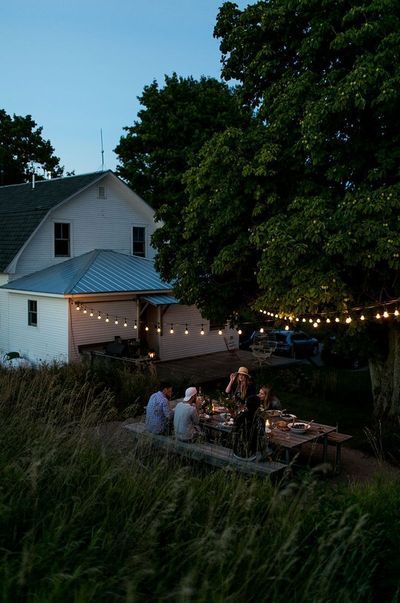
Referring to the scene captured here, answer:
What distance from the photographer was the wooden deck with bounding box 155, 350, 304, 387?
17797mm

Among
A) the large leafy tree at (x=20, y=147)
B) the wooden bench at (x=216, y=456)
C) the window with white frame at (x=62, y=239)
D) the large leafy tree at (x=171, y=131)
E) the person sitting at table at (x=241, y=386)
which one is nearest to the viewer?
the wooden bench at (x=216, y=456)

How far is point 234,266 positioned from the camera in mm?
→ 12492

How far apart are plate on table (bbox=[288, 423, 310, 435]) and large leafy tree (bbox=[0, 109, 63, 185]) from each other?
37.9 metres

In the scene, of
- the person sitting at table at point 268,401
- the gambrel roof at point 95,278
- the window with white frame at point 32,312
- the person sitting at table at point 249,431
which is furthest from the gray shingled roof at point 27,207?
the person sitting at table at point 249,431

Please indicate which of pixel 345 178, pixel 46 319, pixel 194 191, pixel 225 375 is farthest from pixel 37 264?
pixel 345 178

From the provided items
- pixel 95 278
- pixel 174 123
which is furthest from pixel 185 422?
pixel 174 123

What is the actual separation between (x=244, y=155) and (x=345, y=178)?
2.23m

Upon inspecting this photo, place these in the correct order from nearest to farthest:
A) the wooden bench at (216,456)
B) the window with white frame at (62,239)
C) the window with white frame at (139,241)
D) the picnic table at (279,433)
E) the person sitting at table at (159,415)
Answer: the wooden bench at (216,456) < the picnic table at (279,433) < the person sitting at table at (159,415) < the window with white frame at (62,239) < the window with white frame at (139,241)

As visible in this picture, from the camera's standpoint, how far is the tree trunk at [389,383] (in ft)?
40.2

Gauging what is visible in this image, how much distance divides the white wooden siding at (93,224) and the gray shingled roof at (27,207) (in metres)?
0.37

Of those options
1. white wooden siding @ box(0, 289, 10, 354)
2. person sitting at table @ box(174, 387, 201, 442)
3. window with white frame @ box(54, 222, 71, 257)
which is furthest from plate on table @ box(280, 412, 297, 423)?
white wooden siding @ box(0, 289, 10, 354)

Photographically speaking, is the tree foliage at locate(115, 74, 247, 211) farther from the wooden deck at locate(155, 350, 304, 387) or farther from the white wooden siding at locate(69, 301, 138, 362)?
the wooden deck at locate(155, 350, 304, 387)

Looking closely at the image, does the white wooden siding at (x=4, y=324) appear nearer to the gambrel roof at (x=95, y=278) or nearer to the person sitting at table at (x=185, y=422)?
the gambrel roof at (x=95, y=278)

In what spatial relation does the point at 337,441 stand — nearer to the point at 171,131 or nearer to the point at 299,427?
the point at 299,427
